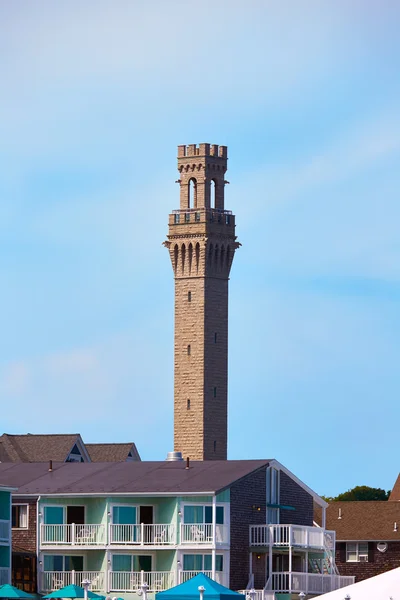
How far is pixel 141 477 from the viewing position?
Answer: 78375 mm

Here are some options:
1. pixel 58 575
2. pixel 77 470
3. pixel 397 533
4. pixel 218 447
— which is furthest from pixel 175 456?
pixel 218 447

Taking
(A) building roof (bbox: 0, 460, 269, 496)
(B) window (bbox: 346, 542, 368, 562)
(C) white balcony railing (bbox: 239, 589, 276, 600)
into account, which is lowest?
(C) white balcony railing (bbox: 239, 589, 276, 600)

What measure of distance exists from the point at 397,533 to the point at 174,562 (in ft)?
82.2

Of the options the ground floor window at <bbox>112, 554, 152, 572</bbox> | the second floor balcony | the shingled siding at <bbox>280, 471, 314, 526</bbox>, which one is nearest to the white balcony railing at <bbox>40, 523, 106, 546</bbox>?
the second floor balcony

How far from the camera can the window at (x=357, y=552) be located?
9831 centimetres

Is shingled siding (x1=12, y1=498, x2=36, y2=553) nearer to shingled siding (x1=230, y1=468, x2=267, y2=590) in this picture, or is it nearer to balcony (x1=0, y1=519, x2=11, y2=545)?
balcony (x1=0, y1=519, x2=11, y2=545)

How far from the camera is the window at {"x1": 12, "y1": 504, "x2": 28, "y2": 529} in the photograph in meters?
77.4

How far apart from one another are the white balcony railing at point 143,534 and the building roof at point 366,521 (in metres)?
24.5

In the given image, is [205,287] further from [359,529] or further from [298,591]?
[298,591]

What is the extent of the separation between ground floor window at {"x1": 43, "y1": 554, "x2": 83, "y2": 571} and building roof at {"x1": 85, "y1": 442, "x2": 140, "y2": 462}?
95.1 feet

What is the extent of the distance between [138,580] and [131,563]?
100 centimetres

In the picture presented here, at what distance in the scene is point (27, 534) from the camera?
77125 millimetres

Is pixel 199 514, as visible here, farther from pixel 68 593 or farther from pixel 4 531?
pixel 68 593

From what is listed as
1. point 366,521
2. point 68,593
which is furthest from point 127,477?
point 366,521
